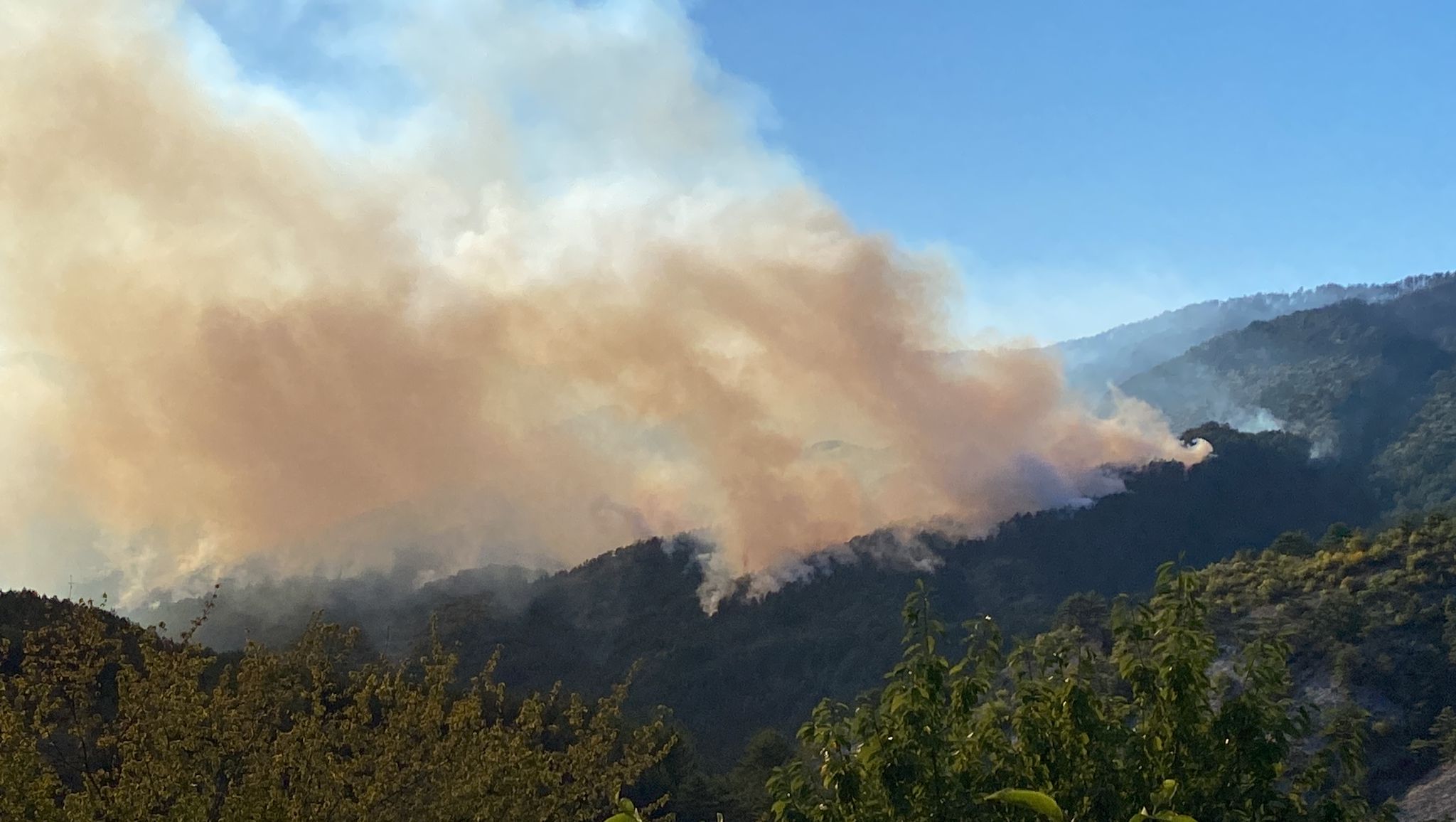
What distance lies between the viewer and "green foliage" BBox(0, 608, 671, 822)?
21.2m

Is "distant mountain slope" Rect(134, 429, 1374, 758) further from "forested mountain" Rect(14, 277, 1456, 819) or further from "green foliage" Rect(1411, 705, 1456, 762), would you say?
"green foliage" Rect(1411, 705, 1456, 762)

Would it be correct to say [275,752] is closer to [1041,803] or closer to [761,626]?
[1041,803]

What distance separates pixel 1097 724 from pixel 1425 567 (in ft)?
314

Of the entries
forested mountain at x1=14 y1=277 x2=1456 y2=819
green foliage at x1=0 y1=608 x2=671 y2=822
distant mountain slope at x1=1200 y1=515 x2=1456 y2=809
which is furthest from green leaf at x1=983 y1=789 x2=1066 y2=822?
distant mountain slope at x1=1200 y1=515 x2=1456 y2=809

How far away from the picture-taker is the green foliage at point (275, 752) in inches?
835

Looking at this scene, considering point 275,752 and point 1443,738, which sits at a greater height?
point 275,752

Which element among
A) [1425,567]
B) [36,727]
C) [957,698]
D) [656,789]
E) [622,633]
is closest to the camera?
[957,698]

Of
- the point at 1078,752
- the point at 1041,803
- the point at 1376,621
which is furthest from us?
the point at 1376,621

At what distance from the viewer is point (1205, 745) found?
20000 mm

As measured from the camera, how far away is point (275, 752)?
2505 cm

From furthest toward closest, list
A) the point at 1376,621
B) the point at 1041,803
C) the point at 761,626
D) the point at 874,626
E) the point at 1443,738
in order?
1. the point at 761,626
2. the point at 874,626
3. the point at 1376,621
4. the point at 1443,738
5. the point at 1041,803

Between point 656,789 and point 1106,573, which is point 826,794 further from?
point 1106,573

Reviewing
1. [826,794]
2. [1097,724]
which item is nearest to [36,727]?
[826,794]

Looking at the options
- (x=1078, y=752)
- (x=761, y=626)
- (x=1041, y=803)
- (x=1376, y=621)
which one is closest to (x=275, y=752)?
(x=1078, y=752)
